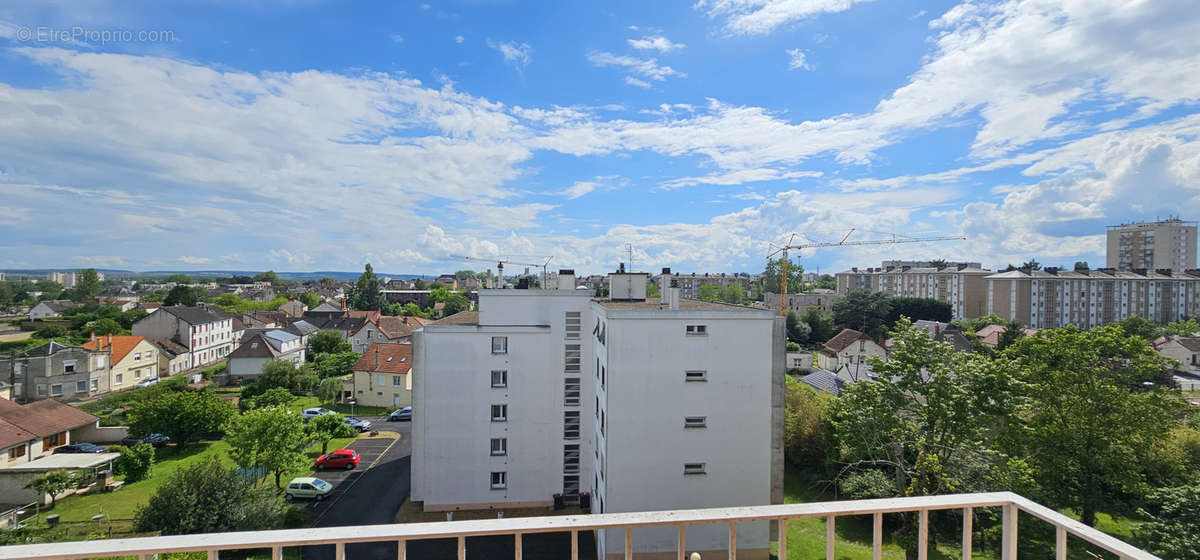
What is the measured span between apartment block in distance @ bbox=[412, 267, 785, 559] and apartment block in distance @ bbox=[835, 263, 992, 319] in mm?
68714

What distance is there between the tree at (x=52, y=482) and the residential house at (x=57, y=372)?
24455 mm

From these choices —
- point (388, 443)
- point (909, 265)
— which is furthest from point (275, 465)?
point (909, 265)

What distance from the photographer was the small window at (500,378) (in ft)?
65.6

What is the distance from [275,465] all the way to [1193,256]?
15480 cm

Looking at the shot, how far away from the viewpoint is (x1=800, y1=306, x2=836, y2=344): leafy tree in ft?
218

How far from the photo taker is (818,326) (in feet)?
220

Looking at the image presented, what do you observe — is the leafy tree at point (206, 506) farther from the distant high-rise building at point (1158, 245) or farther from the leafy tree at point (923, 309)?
the distant high-rise building at point (1158, 245)

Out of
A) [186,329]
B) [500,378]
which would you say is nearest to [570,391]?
[500,378]

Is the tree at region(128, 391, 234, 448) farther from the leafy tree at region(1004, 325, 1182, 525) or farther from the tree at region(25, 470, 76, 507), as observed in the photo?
the leafy tree at region(1004, 325, 1182, 525)

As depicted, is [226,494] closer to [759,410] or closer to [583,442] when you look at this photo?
[583,442]

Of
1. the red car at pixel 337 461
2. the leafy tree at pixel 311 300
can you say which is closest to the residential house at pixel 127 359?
the red car at pixel 337 461

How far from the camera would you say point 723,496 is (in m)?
16.4

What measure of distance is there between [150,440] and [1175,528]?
136 ft

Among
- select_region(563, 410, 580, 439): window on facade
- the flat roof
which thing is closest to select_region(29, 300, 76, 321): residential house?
the flat roof
